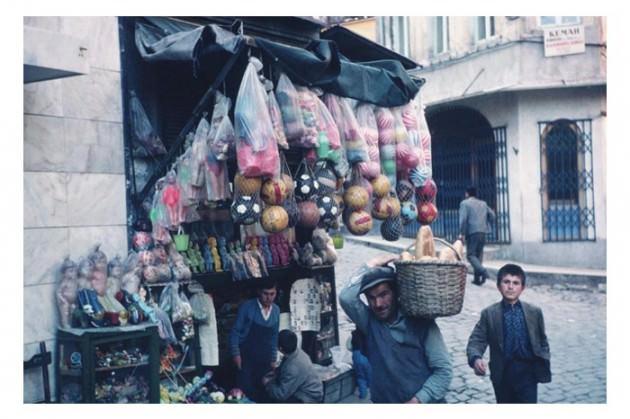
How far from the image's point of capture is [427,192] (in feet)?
16.7

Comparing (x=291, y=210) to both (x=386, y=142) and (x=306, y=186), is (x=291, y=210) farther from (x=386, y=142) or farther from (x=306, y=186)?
(x=386, y=142)

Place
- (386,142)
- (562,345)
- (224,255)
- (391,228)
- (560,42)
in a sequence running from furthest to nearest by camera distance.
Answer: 1. (560,42)
2. (562,345)
3. (224,255)
4. (391,228)
5. (386,142)

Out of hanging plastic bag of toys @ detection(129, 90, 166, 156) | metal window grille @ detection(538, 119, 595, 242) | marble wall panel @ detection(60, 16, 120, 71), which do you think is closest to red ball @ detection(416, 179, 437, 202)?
hanging plastic bag of toys @ detection(129, 90, 166, 156)

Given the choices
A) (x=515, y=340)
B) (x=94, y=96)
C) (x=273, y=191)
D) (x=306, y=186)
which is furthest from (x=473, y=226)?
(x=94, y=96)

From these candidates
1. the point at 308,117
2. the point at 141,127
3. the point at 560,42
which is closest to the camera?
the point at 308,117

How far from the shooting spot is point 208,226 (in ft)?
16.9

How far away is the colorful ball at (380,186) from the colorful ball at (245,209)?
0.98m

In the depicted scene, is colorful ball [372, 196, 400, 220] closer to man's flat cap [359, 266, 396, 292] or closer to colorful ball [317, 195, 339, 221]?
colorful ball [317, 195, 339, 221]

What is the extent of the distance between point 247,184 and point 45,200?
1.15m

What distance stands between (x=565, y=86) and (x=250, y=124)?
6084 mm

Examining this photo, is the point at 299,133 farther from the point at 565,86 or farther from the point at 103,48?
the point at 565,86

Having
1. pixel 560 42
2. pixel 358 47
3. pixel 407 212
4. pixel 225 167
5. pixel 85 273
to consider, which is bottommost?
pixel 85 273

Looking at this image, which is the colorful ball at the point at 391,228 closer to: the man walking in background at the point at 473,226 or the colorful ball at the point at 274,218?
the colorful ball at the point at 274,218
